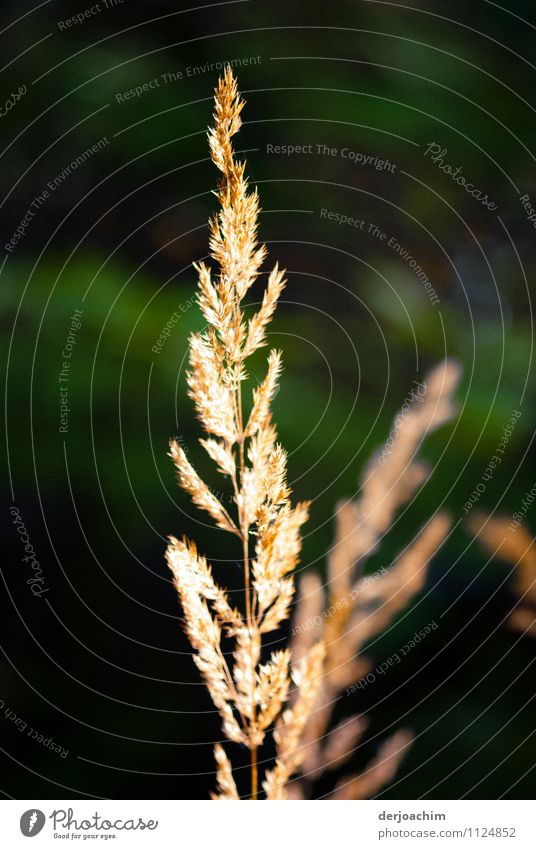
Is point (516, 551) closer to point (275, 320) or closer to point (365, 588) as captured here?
point (365, 588)

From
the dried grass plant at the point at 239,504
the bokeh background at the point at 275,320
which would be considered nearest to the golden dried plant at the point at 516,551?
the bokeh background at the point at 275,320

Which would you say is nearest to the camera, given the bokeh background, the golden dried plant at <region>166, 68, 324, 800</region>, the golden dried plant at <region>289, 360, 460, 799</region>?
the golden dried plant at <region>166, 68, 324, 800</region>

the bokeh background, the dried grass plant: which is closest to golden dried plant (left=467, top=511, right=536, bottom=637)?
the bokeh background

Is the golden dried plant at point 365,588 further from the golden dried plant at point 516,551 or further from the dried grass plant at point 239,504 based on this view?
the dried grass plant at point 239,504

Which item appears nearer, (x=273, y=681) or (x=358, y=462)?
(x=273, y=681)

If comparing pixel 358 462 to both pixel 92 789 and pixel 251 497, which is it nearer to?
pixel 251 497

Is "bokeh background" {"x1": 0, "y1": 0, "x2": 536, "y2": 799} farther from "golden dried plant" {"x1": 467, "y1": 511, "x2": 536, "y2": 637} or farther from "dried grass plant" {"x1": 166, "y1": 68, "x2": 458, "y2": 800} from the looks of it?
"dried grass plant" {"x1": 166, "y1": 68, "x2": 458, "y2": 800}
